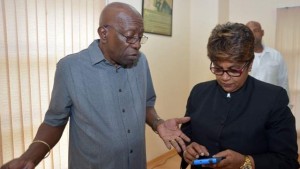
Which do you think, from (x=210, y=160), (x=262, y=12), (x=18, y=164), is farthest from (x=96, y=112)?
(x=262, y=12)

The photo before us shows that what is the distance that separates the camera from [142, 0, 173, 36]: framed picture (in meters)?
3.20

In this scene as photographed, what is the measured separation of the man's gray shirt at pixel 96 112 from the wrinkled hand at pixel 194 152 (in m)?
0.32

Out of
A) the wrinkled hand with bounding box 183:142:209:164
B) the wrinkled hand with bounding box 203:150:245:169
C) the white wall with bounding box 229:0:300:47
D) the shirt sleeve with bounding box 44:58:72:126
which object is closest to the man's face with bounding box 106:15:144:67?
the shirt sleeve with bounding box 44:58:72:126

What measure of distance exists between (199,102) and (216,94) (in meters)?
0.09

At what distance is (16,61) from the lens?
2004 mm

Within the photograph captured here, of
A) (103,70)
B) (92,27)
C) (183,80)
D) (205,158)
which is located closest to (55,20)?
(92,27)

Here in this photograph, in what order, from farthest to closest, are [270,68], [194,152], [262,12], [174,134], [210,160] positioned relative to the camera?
[262,12] < [270,68] < [174,134] < [194,152] < [210,160]

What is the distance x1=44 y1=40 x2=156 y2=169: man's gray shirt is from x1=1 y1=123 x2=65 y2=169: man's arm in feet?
0.13

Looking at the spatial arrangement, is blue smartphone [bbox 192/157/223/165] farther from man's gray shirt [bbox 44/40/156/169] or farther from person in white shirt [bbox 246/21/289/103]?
person in white shirt [bbox 246/21/289/103]

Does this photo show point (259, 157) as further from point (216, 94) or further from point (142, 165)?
point (142, 165)

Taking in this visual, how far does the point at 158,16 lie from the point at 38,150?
8.25 feet

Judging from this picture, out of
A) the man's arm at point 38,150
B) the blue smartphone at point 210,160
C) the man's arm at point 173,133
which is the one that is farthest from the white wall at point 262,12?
the man's arm at point 38,150

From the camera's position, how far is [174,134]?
1284mm

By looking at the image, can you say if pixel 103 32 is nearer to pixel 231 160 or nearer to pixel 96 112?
pixel 96 112
